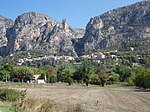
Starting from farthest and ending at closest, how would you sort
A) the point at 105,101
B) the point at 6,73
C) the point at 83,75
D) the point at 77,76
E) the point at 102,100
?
the point at 77,76, the point at 6,73, the point at 83,75, the point at 102,100, the point at 105,101

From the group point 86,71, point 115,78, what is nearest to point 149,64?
point 115,78

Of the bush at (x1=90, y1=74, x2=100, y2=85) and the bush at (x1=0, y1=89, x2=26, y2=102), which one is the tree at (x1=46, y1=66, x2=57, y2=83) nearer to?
the bush at (x1=90, y1=74, x2=100, y2=85)

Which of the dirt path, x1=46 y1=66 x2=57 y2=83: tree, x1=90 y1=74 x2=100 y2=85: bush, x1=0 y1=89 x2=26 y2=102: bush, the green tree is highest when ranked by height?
x1=46 y1=66 x2=57 y2=83: tree

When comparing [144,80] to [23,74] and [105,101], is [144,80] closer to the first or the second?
[105,101]

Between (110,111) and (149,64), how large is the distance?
155381mm

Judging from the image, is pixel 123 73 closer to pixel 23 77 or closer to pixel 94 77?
pixel 94 77

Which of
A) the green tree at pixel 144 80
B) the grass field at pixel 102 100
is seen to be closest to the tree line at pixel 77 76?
the green tree at pixel 144 80

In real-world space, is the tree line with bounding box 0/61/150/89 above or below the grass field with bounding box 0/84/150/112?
above

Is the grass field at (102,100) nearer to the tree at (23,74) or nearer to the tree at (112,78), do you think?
the tree at (112,78)

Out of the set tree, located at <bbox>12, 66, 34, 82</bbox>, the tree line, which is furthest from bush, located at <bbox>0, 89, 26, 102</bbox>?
tree, located at <bbox>12, 66, 34, 82</bbox>

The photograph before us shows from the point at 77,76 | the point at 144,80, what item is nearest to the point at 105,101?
the point at 144,80

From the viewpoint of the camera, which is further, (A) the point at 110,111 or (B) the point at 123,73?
(B) the point at 123,73

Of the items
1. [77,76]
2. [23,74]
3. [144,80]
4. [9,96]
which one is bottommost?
[9,96]

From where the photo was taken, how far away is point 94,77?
472 feet
